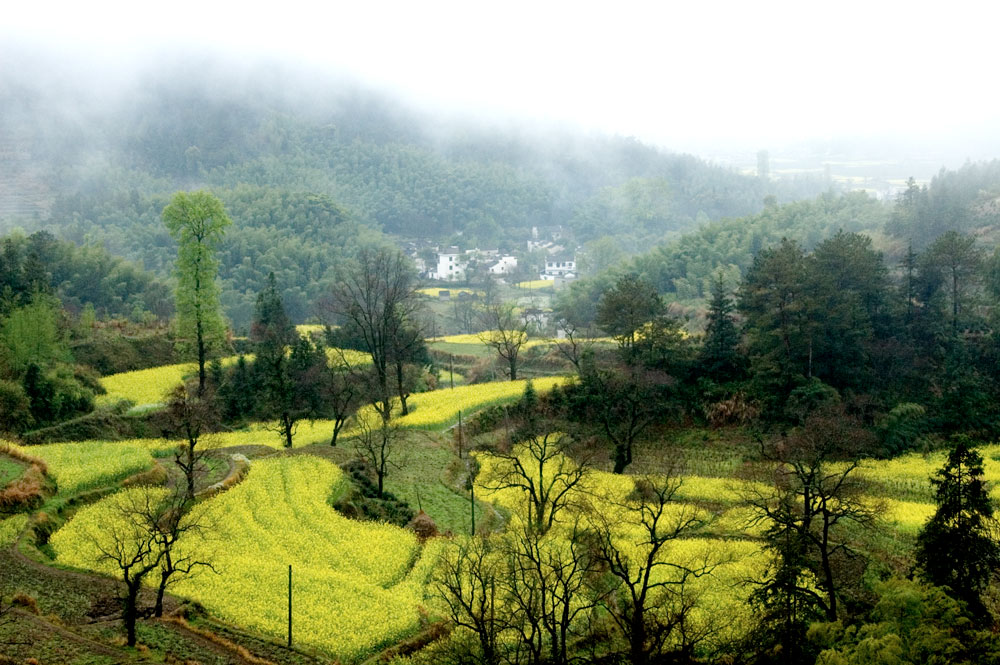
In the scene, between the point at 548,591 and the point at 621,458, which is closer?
the point at 548,591

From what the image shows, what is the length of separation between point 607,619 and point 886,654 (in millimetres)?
9143

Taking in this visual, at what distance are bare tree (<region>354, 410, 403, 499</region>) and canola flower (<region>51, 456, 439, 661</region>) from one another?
1.93 m

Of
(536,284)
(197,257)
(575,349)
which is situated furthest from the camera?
(536,284)

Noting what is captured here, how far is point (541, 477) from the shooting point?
103 ft

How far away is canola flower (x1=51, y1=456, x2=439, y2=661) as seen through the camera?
75.7 feet

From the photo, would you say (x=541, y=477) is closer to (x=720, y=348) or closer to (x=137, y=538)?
(x=137, y=538)

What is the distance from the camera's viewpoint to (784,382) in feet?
137

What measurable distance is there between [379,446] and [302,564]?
11.4m

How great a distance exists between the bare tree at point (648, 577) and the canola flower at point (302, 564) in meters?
5.51

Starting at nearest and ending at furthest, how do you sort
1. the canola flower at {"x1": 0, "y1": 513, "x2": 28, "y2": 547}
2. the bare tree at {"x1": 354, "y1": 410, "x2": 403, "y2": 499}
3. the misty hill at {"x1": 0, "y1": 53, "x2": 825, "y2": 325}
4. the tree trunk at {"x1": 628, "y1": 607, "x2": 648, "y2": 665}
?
1. the tree trunk at {"x1": 628, "y1": 607, "x2": 648, "y2": 665}
2. the canola flower at {"x1": 0, "y1": 513, "x2": 28, "y2": 547}
3. the bare tree at {"x1": 354, "y1": 410, "x2": 403, "y2": 499}
4. the misty hill at {"x1": 0, "y1": 53, "x2": 825, "y2": 325}

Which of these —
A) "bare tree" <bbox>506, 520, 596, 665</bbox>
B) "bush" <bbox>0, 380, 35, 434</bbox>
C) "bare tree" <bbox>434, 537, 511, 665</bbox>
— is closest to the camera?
"bare tree" <bbox>434, 537, 511, 665</bbox>

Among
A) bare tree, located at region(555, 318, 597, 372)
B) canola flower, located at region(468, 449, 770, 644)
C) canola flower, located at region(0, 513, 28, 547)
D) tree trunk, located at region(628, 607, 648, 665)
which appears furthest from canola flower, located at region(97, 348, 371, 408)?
tree trunk, located at region(628, 607, 648, 665)

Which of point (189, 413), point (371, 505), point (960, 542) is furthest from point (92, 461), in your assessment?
point (960, 542)

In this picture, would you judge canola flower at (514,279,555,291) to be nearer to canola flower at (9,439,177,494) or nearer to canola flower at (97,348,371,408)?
canola flower at (97,348,371,408)
